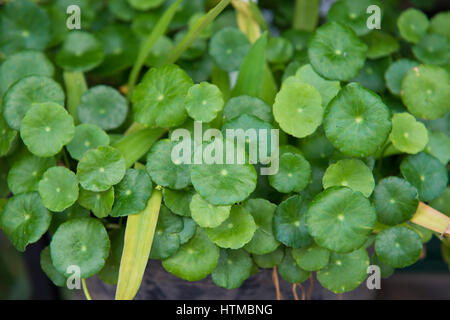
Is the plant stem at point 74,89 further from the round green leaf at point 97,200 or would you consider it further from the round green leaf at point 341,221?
the round green leaf at point 341,221

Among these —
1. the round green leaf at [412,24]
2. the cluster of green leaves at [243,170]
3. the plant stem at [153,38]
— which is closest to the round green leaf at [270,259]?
the cluster of green leaves at [243,170]

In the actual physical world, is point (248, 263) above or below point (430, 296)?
above

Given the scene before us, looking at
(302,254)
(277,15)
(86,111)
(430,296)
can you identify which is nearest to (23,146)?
(86,111)

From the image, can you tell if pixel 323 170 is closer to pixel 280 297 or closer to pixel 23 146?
pixel 280 297

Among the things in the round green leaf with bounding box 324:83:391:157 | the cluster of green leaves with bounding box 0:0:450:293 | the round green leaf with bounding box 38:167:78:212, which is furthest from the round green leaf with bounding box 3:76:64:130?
the round green leaf with bounding box 324:83:391:157

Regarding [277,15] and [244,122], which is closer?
[244,122]

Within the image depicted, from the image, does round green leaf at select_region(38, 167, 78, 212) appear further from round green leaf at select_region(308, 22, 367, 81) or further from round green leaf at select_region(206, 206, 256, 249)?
round green leaf at select_region(308, 22, 367, 81)
